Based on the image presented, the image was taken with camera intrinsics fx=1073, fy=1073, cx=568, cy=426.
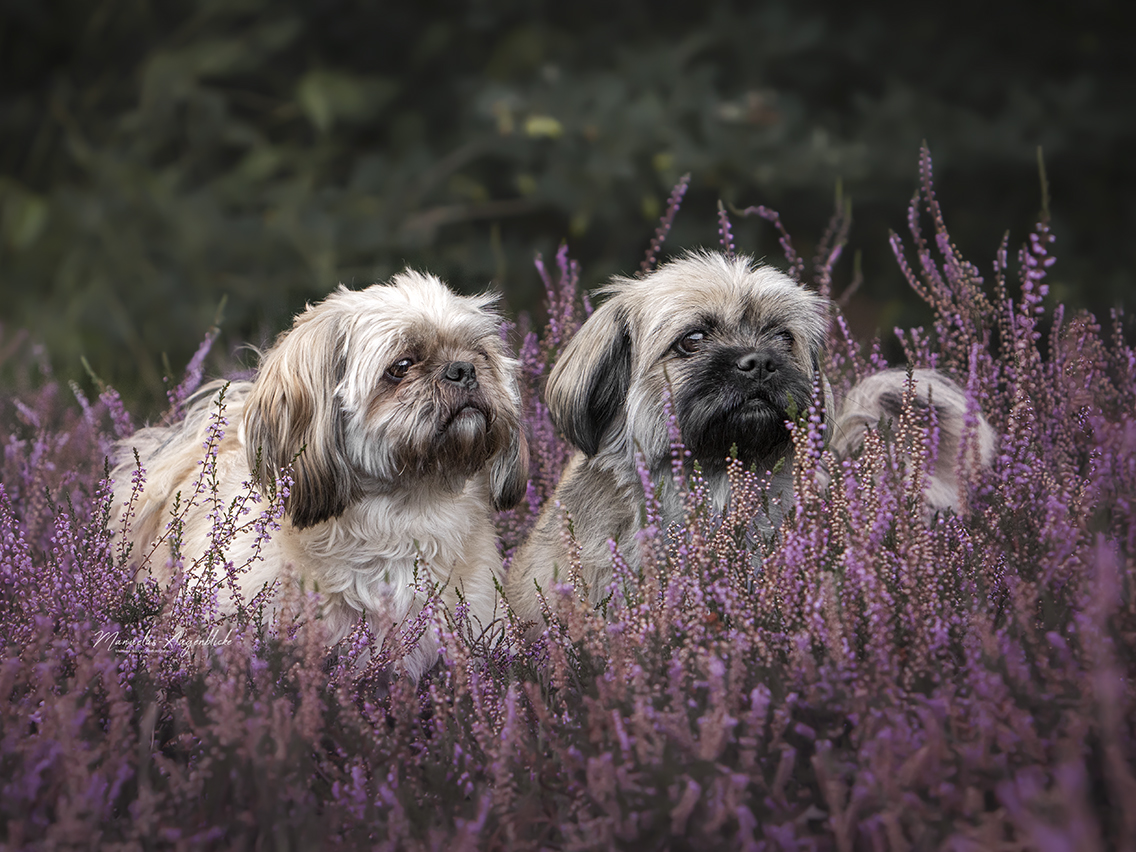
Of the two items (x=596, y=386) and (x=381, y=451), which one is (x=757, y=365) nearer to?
(x=596, y=386)

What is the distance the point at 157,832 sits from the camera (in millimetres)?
1652

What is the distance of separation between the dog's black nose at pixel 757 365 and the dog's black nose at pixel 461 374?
68cm

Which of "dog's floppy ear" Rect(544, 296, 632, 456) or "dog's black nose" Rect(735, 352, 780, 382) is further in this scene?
"dog's floppy ear" Rect(544, 296, 632, 456)

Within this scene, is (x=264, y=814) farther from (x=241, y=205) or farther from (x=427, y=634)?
(x=241, y=205)

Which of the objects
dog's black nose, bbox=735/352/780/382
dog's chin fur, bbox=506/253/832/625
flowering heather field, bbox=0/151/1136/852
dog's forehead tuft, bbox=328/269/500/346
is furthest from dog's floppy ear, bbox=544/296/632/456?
flowering heather field, bbox=0/151/1136/852

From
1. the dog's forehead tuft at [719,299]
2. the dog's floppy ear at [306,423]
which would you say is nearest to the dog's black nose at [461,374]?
the dog's floppy ear at [306,423]

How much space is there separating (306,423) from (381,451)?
0.80 ft

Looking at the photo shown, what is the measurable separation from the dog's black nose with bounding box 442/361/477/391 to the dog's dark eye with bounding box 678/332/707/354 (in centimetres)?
57

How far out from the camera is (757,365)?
Answer: 2.74 meters

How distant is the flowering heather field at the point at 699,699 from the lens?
1.53 metres

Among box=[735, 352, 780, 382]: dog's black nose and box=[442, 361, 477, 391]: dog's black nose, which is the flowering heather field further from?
box=[442, 361, 477, 391]: dog's black nose

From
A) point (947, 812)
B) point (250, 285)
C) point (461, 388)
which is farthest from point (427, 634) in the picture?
point (250, 285)

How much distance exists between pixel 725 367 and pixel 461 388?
0.68 meters

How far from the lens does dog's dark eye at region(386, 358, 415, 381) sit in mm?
2764
